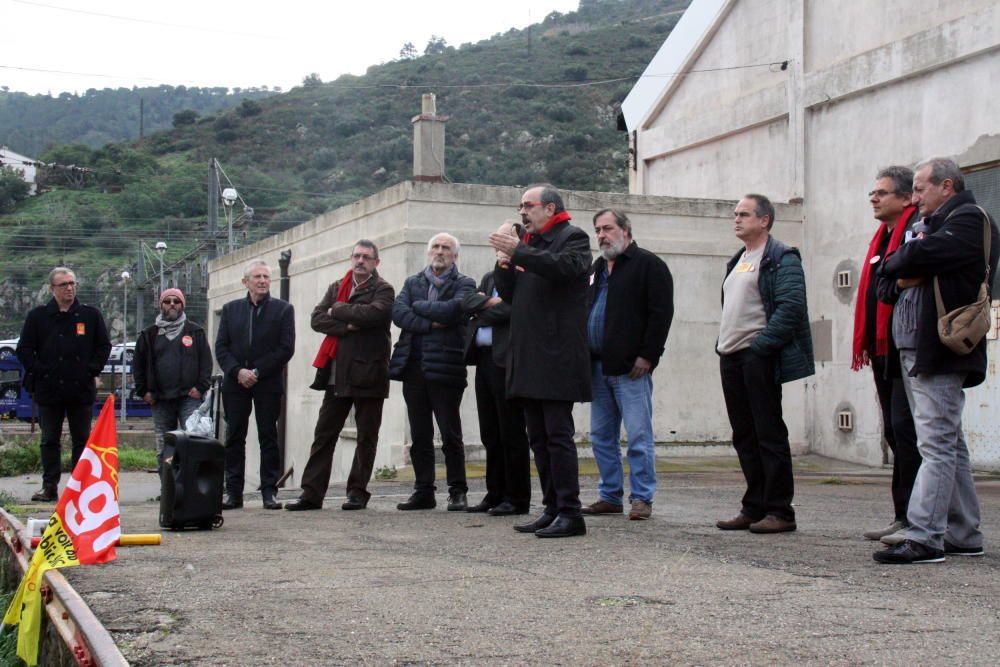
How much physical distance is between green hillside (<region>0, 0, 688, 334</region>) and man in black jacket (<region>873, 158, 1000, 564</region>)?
157 feet

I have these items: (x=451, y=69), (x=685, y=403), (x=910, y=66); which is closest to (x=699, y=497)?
(x=685, y=403)

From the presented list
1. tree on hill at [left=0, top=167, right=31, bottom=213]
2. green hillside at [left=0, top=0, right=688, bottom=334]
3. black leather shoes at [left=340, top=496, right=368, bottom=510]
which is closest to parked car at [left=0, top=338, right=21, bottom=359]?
green hillside at [left=0, top=0, right=688, bottom=334]

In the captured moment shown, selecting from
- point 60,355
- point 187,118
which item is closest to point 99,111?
point 187,118

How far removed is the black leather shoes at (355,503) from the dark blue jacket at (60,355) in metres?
3.40

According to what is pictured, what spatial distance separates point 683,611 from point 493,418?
14.3 ft

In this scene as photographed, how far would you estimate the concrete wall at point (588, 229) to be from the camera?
47.9ft

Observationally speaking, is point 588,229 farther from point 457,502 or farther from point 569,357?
point 569,357

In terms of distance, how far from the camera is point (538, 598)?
16.0ft

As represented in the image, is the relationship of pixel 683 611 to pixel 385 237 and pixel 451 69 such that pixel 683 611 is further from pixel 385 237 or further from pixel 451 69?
pixel 451 69

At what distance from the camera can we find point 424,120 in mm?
16438

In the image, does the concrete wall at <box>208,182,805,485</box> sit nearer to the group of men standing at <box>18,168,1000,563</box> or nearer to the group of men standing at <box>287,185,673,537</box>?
the group of men standing at <box>18,168,1000,563</box>

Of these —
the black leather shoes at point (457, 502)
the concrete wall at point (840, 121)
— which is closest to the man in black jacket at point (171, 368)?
the black leather shoes at point (457, 502)

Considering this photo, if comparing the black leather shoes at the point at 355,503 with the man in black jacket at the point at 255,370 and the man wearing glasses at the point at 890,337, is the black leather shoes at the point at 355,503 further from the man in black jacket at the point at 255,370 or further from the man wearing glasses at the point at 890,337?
the man wearing glasses at the point at 890,337

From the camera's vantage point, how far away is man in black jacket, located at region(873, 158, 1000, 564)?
18.8 feet
